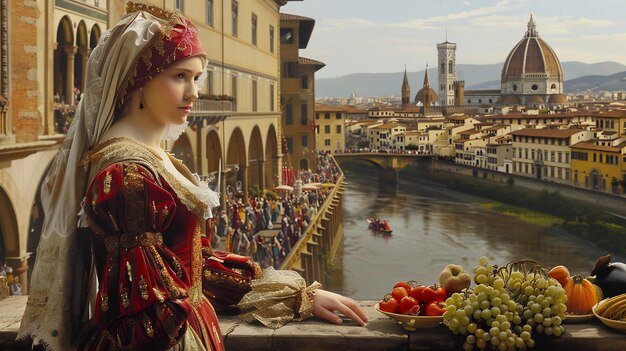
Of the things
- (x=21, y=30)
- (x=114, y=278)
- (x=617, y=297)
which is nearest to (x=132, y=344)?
(x=114, y=278)

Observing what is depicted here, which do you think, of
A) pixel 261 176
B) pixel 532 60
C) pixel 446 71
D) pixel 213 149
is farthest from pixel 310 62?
pixel 446 71

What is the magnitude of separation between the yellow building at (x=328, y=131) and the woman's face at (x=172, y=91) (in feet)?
251

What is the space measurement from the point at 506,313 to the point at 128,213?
1485 mm

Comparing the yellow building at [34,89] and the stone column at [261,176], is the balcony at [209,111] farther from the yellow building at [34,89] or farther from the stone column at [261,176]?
the stone column at [261,176]

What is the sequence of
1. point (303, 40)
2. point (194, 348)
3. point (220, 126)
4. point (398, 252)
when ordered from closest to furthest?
point (194, 348)
point (220, 126)
point (398, 252)
point (303, 40)

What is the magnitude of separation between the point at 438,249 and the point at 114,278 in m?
40.9

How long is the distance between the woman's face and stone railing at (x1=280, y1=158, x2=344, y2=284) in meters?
18.4

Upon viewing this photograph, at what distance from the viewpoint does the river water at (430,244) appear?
3512 cm

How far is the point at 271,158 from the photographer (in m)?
35.5

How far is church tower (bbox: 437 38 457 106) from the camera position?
169000mm

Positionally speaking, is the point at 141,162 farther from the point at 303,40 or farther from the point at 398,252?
the point at 303,40

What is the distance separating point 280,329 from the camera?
3.11 m

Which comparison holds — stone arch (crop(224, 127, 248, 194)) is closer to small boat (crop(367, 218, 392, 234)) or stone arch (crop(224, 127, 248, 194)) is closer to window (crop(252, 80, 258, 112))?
window (crop(252, 80, 258, 112))

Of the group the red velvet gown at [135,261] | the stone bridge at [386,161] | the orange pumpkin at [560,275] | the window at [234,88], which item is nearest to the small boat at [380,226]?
the window at [234,88]
